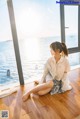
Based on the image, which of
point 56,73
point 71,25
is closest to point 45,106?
point 56,73

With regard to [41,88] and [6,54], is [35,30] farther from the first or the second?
[41,88]

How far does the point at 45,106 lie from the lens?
5.51ft

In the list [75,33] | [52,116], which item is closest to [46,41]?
[75,33]

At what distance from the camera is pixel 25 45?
2.49 meters

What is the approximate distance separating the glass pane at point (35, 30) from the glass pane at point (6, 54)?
0.64ft

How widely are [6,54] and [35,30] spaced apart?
772 mm

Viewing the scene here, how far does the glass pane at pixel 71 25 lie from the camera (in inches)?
105

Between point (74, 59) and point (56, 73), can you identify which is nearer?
point (56, 73)

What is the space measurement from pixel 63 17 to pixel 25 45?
102 centimetres

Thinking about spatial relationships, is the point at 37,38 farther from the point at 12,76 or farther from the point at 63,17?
the point at 12,76

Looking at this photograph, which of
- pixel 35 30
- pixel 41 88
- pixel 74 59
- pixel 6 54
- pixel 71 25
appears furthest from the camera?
pixel 74 59

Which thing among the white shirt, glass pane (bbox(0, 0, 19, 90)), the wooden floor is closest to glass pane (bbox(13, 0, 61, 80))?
glass pane (bbox(0, 0, 19, 90))

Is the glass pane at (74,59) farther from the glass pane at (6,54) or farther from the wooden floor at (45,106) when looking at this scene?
the glass pane at (6,54)

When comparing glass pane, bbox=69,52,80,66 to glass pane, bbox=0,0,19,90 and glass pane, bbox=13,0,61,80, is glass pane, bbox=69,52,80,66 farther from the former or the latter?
glass pane, bbox=0,0,19,90
